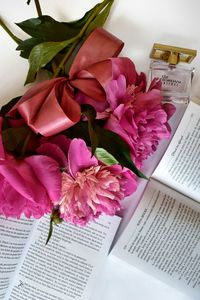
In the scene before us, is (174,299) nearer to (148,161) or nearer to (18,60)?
(148,161)

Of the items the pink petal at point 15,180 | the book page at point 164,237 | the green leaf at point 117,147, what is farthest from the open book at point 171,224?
the pink petal at point 15,180

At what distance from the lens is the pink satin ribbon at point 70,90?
0.52m

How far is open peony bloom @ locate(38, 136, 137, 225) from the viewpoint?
1.70 feet

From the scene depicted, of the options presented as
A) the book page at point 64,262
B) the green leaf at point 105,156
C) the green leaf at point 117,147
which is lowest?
the book page at point 64,262

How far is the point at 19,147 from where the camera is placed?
1.71 feet

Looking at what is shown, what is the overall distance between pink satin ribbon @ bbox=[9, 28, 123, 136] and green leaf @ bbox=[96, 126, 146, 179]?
0.14ft

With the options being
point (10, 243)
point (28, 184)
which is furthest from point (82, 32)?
point (10, 243)

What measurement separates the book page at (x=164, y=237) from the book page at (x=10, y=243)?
0.18m

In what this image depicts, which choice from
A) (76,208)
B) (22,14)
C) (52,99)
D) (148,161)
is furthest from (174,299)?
(22,14)

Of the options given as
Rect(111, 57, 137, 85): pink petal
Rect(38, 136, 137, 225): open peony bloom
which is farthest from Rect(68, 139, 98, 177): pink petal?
Rect(111, 57, 137, 85): pink petal

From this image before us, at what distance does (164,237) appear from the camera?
0.77m

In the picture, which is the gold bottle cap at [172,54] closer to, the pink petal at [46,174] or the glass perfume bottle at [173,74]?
the glass perfume bottle at [173,74]

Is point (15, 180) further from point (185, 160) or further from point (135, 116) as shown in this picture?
point (185, 160)

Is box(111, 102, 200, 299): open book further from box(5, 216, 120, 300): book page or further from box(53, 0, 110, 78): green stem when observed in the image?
box(53, 0, 110, 78): green stem
